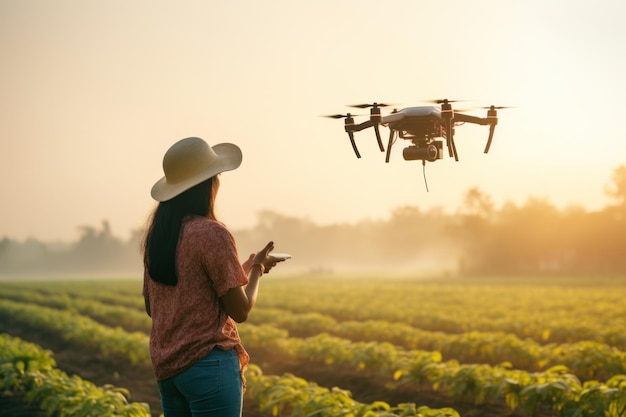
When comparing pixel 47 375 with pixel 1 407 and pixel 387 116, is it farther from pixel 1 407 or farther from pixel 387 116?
pixel 387 116

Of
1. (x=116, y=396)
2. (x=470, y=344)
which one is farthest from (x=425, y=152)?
(x=470, y=344)

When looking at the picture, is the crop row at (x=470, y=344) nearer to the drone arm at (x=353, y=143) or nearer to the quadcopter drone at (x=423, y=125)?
the quadcopter drone at (x=423, y=125)

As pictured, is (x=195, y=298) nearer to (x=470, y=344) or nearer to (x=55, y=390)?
(x=55, y=390)

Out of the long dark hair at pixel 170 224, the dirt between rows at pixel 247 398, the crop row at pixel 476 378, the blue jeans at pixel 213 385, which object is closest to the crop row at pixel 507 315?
the crop row at pixel 476 378

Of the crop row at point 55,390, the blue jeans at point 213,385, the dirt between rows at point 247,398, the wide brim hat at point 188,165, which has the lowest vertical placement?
the dirt between rows at point 247,398

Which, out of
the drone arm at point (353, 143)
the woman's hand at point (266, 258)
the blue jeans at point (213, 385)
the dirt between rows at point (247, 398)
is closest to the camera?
the blue jeans at point (213, 385)

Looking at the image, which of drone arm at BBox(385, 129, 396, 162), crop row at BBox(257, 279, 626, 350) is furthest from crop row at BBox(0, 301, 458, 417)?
crop row at BBox(257, 279, 626, 350)
